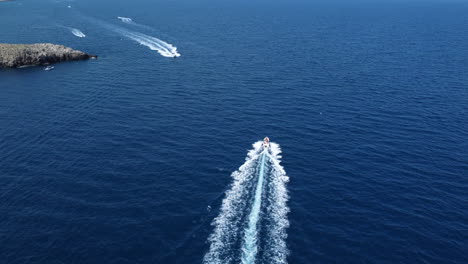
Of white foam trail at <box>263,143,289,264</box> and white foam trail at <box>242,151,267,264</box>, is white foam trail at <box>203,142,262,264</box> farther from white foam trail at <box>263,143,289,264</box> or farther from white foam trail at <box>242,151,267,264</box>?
white foam trail at <box>263,143,289,264</box>

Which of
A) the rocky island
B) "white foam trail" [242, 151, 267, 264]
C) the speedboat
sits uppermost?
the rocky island

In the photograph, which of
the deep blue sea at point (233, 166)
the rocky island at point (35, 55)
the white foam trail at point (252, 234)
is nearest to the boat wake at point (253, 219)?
the white foam trail at point (252, 234)

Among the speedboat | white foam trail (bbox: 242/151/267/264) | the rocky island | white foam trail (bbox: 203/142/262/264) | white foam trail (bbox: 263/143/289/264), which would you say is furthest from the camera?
the rocky island

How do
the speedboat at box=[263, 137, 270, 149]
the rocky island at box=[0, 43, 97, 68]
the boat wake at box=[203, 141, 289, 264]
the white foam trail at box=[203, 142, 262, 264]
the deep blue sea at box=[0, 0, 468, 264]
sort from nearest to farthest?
the white foam trail at box=[203, 142, 262, 264], the boat wake at box=[203, 141, 289, 264], the deep blue sea at box=[0, 0, 468, 264], the speedboat at box=[263, 137, 270, 149], the rocky island at box=[0, 43, 97, 68]

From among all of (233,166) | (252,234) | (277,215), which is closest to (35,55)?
(233,166)

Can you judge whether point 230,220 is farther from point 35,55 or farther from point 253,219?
point 35,55

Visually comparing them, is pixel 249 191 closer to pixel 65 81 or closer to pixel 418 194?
pixel 418 194

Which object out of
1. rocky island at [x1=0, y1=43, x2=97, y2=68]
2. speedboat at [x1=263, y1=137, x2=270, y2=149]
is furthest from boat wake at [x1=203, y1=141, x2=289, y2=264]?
rocky island at [x1=0, y1=43, x2=97, y2=68]

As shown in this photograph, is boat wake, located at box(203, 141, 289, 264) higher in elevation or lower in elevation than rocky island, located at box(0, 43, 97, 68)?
lower

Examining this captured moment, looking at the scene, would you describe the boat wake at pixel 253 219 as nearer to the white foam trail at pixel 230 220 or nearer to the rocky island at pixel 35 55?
the white foam trail at pixel 230 220
